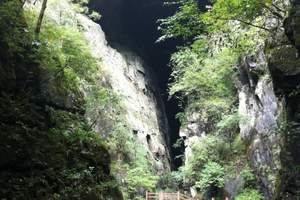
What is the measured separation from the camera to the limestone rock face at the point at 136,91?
23641 millimetres

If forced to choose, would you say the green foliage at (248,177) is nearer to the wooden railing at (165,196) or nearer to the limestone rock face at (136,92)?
the wooden railing at (165,196)

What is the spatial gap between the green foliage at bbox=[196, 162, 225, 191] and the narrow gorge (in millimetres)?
65

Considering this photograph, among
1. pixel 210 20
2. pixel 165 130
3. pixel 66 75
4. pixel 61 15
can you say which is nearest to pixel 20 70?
pixel 66 75

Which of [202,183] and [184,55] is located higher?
[184,55]

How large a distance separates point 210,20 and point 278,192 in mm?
4068

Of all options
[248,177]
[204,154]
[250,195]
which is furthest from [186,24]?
[204,154]

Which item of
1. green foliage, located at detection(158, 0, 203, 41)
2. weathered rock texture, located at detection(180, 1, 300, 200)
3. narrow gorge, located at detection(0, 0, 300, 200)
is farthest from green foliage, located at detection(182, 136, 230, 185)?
green foliage, located at detection(158, 0, 203, 41)

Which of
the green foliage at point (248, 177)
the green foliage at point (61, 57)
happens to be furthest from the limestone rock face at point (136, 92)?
the green foliage at point (61, 57)

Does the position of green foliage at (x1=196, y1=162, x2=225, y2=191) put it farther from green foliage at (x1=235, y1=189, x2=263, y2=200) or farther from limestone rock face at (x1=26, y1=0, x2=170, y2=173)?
limestone rock face at (x1=26, y1=0, x2=170, y2=173)

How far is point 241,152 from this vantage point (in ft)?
63.3

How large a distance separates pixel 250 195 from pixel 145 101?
1211cm

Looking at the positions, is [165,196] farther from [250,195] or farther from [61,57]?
[61,57]

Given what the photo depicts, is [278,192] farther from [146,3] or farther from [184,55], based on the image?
[146,3]

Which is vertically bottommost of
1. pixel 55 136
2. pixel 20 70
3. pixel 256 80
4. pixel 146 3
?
pixel 55 136
